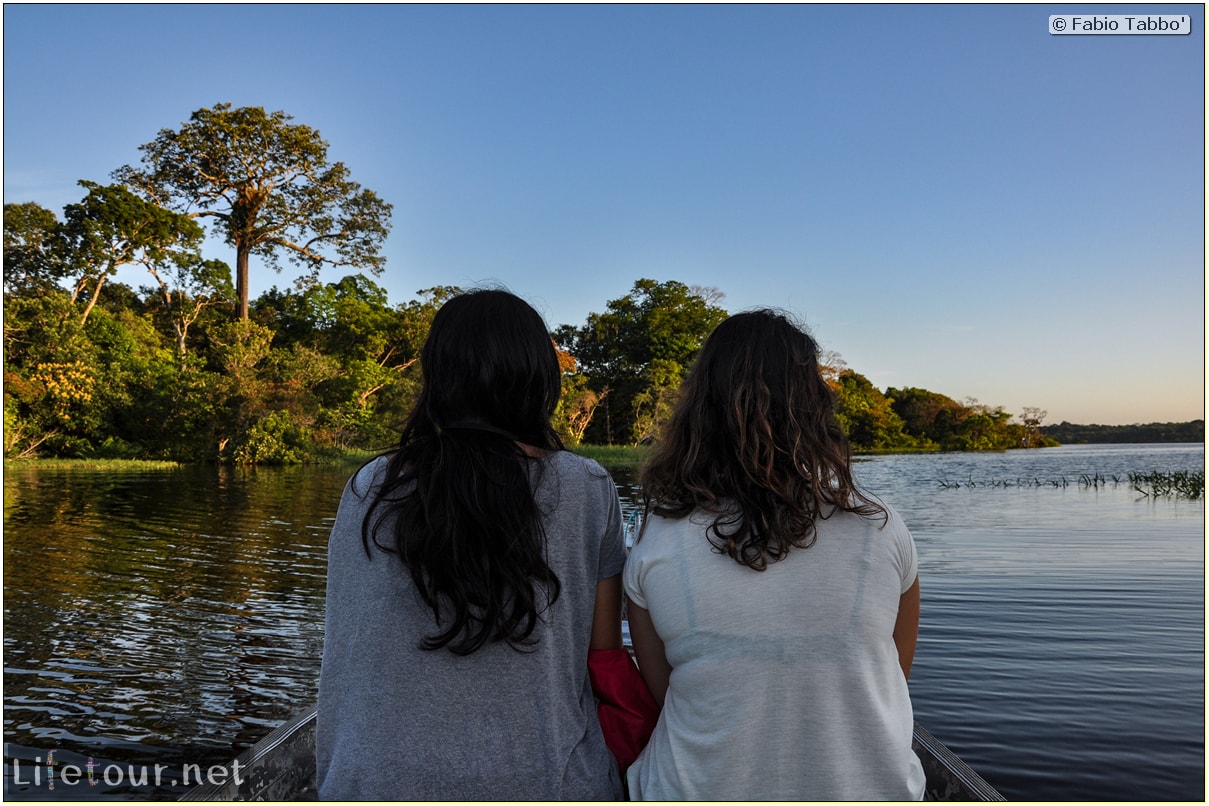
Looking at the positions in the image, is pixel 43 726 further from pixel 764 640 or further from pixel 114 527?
pixel 114 527

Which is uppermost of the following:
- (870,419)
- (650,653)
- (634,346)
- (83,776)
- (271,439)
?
(634,346)

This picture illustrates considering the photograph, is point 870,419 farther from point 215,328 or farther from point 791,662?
point 791,662

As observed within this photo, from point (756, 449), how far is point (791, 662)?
0.32 metres

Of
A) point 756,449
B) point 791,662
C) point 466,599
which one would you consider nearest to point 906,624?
point 791,662

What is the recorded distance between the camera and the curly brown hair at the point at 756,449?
130 cm

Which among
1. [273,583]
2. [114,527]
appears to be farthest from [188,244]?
[273,583]

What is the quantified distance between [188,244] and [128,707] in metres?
26.1

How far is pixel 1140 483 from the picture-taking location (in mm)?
18188

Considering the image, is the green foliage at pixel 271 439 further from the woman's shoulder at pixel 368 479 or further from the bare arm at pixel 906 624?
the bare arm at pixel 906 624

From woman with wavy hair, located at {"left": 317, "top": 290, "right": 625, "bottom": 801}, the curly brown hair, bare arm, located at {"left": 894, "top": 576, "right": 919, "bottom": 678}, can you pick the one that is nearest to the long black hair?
woman with wavy hair, located at {"left": 317, "top": 290, "right": 625, "bottom": 801}

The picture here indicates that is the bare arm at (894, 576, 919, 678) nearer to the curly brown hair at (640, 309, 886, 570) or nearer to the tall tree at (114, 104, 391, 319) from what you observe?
the curly brown hair at (640, 309, 886, 570)

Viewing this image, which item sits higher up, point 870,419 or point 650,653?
point 870,419

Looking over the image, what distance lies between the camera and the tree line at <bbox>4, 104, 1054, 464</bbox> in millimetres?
22406

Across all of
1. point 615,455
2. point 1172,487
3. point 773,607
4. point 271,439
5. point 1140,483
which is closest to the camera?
point 773,607
